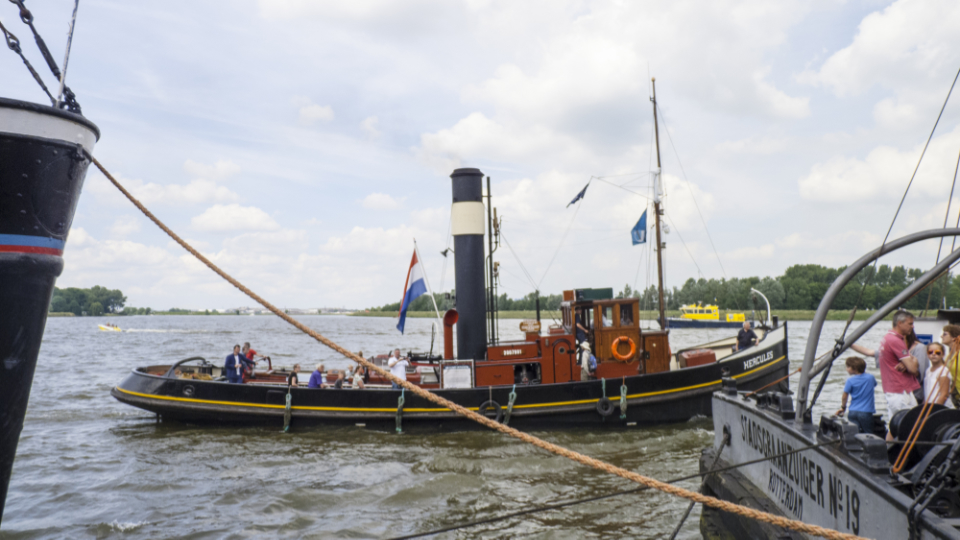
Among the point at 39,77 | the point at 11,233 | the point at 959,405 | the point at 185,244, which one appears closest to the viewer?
the point at 11,233

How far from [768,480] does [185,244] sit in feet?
18.4

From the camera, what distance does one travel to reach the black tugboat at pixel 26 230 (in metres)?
3.81

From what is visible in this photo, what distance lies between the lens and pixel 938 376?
201 inches

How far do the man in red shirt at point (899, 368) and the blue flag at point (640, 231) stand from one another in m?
11.7

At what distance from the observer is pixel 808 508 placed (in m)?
4.59

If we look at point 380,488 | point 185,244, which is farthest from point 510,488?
point 185,244

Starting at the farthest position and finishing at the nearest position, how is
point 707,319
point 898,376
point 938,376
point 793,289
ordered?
point 793,289 < point 707,319 < point 898,376 < point 938,376

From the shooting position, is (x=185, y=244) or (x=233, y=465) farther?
(x=233, y=465)

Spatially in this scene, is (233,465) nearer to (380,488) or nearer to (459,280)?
(380,488)

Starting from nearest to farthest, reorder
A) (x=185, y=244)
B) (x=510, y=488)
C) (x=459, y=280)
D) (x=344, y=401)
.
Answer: (x=185, y=244)
(x=510, y=488)
(x=344, y=401)
(x=459, y=280)

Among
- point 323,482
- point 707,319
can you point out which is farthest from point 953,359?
point 707,319

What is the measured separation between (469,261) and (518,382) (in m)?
2.97

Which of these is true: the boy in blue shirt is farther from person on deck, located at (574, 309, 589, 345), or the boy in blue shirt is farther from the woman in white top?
person on deck, located at (574, 309, 589, 345)

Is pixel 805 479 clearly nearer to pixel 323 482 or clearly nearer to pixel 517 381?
pixel 323 482
